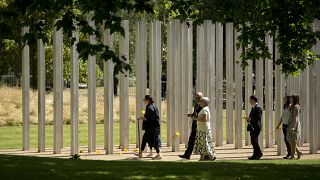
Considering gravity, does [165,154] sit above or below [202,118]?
below

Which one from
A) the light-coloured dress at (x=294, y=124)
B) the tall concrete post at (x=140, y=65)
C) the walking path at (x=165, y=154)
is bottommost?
the walking path at (x=165, y=154)

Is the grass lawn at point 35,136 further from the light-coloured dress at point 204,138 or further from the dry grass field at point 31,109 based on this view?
the light-coloured dress at point 204,138

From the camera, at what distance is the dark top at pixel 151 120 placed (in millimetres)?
17422

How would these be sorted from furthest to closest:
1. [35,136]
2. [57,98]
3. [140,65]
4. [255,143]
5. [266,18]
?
1. [35,136]
2. [140,65]
3. [57,98]
4. [255,143]
5. [266,18]

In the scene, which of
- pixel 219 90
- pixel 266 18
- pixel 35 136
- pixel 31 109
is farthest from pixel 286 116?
pixel 31 109

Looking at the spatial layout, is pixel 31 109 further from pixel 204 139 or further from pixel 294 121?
pixel 294 121

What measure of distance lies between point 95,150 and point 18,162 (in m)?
7.36

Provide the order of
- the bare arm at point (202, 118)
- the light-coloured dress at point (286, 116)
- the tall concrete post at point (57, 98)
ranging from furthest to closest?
the tall concrete post at point (57, 98) → the light-coloured dress at point (286, 116) → the bare arm at point (202, 118)

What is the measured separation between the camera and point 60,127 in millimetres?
18359

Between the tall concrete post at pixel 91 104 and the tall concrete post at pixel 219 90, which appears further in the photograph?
the tall concrete post at pixel 219 90

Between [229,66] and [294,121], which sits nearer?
[294,121]

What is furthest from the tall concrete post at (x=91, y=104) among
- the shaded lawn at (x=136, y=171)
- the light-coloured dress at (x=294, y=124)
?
the shaded lawn at (x=136, y=171)

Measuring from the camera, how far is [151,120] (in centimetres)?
1747

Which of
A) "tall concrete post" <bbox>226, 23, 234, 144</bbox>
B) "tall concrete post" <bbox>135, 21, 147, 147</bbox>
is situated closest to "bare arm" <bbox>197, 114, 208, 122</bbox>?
"tall concrete post" <bbox>135, 21, 147, 147</bbox>
